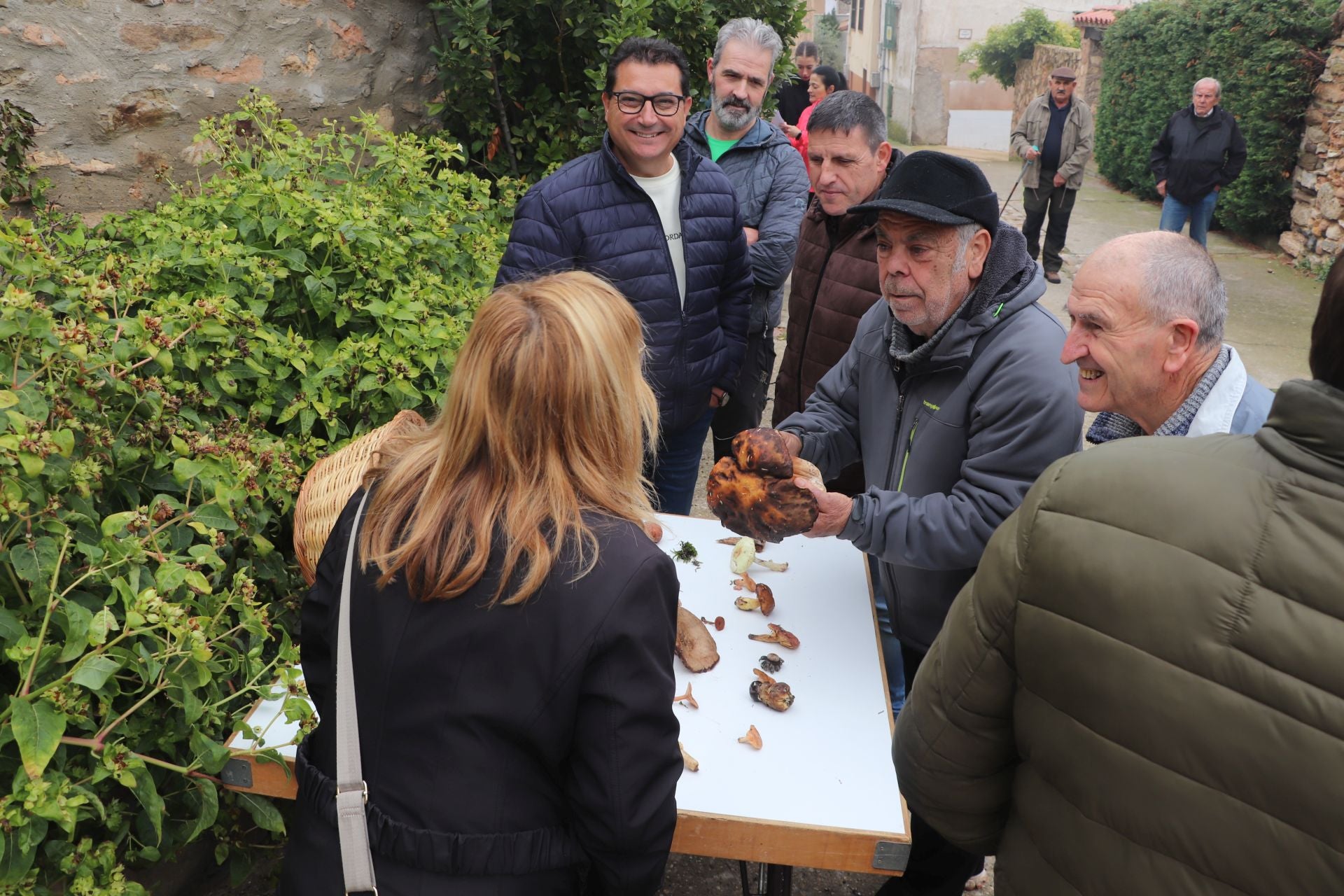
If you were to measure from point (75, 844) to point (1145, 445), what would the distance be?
211cm

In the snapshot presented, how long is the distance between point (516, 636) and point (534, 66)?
465 centimetres

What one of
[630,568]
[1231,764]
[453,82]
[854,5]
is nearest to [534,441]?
[630,568]

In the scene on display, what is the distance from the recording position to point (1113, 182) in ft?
54.0

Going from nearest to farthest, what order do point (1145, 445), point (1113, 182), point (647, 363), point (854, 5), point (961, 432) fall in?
point (1145, 445)
point (961, 432)
point (647, 363)
point (1113, 182)
point (854, 5)

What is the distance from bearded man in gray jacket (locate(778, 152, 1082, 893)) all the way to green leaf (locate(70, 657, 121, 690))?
155cm

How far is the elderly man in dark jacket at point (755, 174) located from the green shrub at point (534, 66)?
916 millimetres

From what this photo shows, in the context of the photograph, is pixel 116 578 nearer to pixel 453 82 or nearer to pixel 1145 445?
pixel 1145 445

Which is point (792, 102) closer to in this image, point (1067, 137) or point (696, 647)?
point (1067, 137)

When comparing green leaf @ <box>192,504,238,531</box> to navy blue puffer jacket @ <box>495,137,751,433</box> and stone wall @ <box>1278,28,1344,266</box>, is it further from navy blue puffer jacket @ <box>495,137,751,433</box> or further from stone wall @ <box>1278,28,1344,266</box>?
stone wall @ <box>1278,28,1344,266</box>

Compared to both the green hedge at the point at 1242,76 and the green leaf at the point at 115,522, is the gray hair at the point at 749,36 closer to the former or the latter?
the green leaf at the point at 115,522

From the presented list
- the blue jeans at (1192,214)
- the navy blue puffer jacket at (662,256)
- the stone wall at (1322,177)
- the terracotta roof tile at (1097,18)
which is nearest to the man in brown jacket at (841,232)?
the navy blue puffer jacket at (662,256)

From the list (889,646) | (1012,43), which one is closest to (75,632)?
(889,646)

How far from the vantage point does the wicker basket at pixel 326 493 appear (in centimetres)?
A: 224

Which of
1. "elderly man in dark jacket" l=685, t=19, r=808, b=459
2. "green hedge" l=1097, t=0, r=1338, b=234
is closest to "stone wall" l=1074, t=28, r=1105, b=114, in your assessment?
"green hedge" l=1097, t=0, r=1338, b=234
